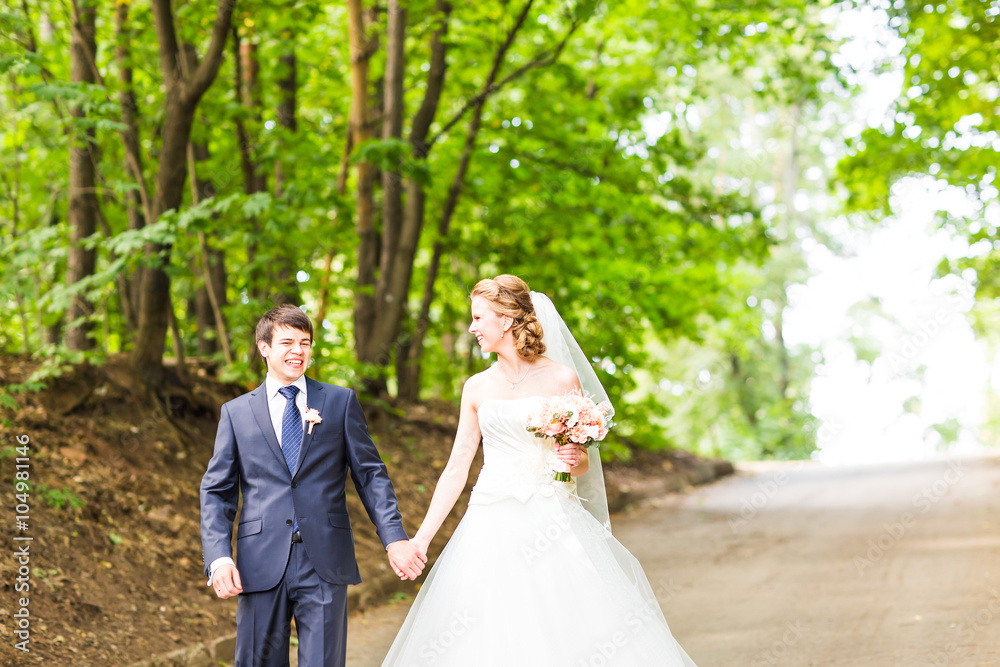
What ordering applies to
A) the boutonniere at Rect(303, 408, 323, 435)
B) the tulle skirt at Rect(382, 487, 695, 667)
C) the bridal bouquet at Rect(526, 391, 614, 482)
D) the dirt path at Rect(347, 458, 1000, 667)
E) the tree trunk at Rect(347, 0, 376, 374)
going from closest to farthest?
the boutonniere at Rect(303, 408, 323, 435), the tulle skirt at Rect(382, 487, 695, 667), the bridal bouquet at Rect(526, 391, 614, 482), the dirt path at Rect(347, 458, 1000, 667), the tree trunk at Rect(347, 0, 376, 374)

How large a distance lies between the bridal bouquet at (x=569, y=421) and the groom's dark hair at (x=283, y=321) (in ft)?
3.61

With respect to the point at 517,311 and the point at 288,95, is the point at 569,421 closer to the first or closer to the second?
the point at 517,311

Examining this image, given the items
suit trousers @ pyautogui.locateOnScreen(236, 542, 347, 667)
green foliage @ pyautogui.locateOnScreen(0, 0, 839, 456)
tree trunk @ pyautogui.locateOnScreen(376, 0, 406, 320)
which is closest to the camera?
suit trousers @ pyautogui.locateOnScreen(236, 542, 347, 667)

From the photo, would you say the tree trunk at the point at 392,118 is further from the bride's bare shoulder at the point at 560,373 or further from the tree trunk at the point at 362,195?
the bride's bare shoulder at the point at 560,373

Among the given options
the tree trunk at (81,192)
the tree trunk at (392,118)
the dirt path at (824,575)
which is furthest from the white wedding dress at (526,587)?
the tree trunk at (392,118)

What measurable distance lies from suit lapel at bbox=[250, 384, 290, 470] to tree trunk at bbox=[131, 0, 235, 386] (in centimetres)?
444

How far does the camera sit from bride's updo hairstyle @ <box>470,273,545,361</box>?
4.30 m

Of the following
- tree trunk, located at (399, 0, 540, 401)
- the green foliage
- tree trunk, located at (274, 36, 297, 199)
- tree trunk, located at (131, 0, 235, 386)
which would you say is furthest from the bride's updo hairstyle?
tree trunk, located at (399, 0, 540, 401)

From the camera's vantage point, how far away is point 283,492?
11.8 ft

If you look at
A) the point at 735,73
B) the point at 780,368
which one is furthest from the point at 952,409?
the point at 735,73

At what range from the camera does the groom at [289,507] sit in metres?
3.53

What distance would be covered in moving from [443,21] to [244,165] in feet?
9.64

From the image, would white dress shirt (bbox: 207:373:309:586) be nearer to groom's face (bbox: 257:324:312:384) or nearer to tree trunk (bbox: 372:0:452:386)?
groom's face (bbox: 257:324:312:384)

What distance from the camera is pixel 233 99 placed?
10.3 meters
